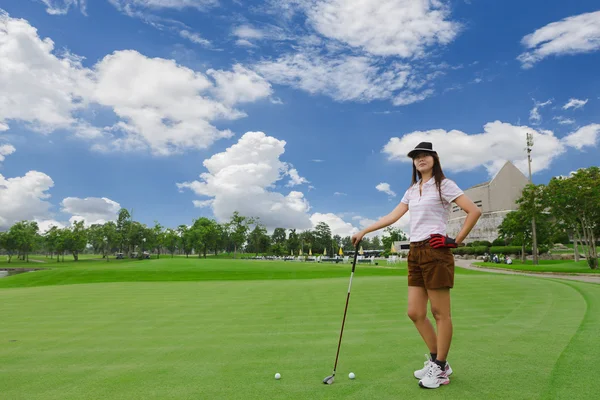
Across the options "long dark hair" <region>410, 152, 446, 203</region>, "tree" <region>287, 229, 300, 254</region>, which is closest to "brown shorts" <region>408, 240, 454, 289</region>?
"long dark hair" <region>410, 152, 446, 203</region>

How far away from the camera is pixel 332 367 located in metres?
4.46

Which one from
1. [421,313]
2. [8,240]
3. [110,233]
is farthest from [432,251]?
[110,233]

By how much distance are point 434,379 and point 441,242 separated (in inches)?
50.2

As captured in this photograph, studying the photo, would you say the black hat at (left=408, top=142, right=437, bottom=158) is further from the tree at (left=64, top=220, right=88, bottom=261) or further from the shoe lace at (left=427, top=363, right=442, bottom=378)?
the tree at (left=64, top=220, right=88, bottom=261)

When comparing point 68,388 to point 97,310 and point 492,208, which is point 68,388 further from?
point 492,208

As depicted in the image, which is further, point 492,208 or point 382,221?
point 492,208

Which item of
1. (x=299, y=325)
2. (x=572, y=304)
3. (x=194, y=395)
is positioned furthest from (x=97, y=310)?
(x=572, y=304)

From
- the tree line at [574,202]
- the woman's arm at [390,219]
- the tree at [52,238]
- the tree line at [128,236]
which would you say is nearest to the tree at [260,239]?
the tree line at [128,236]

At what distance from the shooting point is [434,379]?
12.3 feet

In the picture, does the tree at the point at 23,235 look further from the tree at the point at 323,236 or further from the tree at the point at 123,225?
the tree at the point at 323,236

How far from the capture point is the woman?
3969 mm

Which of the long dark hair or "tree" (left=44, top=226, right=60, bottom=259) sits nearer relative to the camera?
the long dark hair

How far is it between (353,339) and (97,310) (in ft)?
23.0

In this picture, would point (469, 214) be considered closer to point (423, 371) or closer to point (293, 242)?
point (423, 371)
